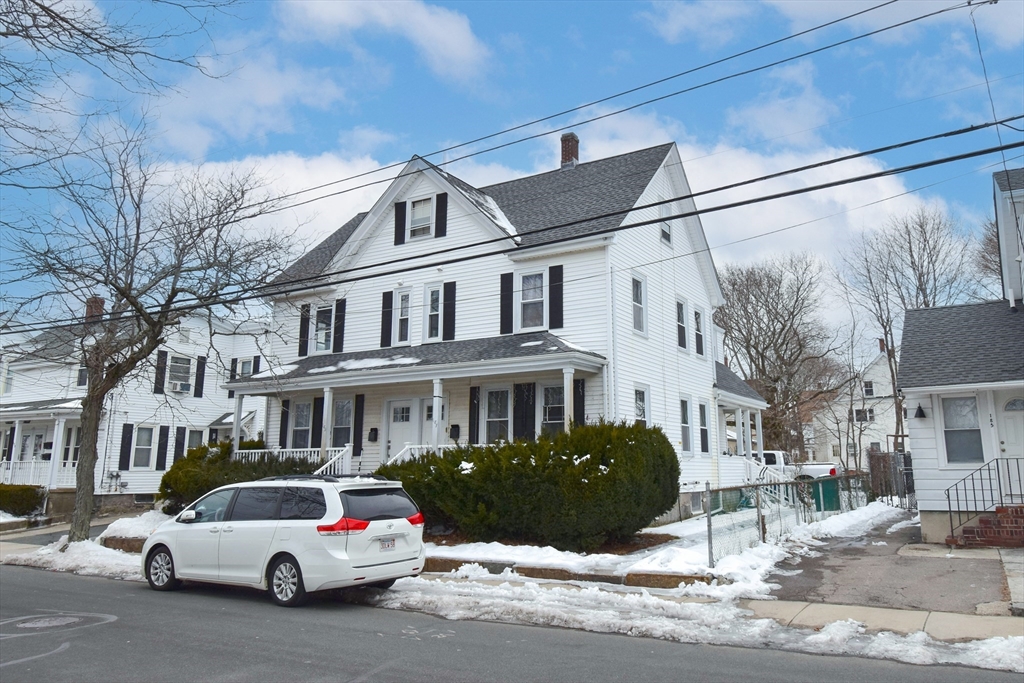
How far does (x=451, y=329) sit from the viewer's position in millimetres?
20406

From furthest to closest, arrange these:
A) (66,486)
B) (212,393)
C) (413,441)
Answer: (212,393), (66,486), (413,441)

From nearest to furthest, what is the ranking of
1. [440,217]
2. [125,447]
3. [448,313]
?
[448,313], [440,217], [125,447]

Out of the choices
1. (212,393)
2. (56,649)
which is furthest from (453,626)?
(212,393)

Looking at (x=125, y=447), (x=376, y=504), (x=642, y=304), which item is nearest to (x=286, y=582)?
(x=376, y=504)

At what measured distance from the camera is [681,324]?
22.4m

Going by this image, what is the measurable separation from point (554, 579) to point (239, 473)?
10099 millimetres

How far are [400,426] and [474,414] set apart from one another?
2.53m

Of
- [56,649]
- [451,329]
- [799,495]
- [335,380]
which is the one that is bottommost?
[56,649]

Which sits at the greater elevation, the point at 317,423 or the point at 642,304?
the point at 642,304

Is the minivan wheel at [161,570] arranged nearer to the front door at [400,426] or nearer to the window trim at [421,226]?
the front door at [400,426]

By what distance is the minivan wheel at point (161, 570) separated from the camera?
1107 centimetres

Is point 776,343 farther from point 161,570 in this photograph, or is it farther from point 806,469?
point 161,570

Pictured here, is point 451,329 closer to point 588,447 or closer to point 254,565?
point 588,447

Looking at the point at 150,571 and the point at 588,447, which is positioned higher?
the point at 588,447
